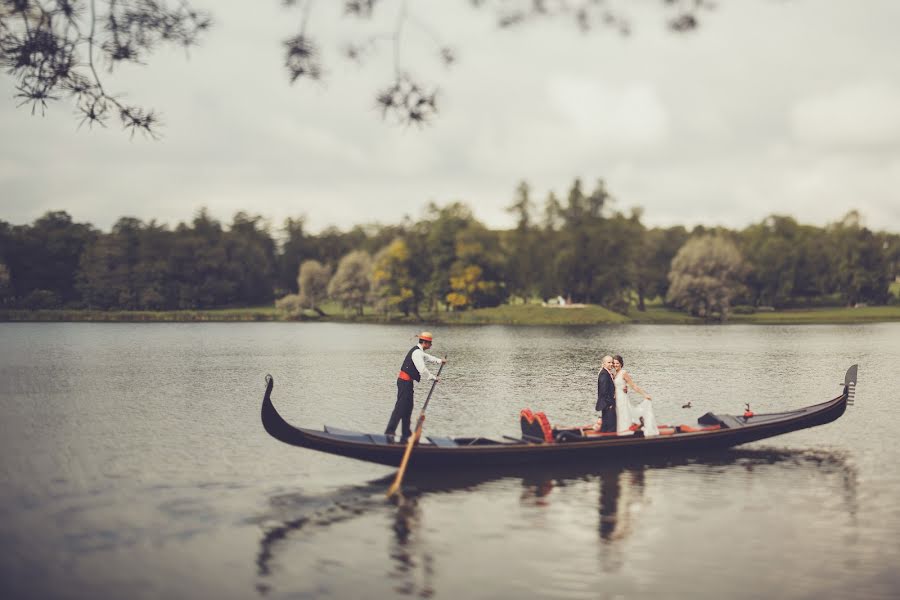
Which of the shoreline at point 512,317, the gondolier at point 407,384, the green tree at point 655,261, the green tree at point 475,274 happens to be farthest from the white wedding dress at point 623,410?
the green tree at point 655,261

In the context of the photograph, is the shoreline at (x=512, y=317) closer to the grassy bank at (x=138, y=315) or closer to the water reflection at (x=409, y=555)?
the grassy bank at (x=138, y=315)

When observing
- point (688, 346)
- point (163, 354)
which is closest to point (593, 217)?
point (688, 346)

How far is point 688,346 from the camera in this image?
61469 mm

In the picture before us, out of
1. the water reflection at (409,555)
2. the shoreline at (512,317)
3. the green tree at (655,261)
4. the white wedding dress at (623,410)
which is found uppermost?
the green tree at (655,261)

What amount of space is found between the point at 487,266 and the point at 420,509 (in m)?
94.7

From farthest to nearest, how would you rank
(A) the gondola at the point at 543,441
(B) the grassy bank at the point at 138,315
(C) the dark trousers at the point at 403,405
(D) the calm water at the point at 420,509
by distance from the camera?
(B) the grassy bank at the point at 138,315, (C) the dark trousers at the point at 403,405, (A) the gondola at the point at 543,441, (D) the calm water at the point at 420,509

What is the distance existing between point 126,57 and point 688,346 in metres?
56.3

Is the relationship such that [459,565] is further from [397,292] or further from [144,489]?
[397,292]

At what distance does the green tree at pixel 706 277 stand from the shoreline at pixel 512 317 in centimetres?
252

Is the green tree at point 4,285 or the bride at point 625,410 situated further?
the green tree at point 4,285

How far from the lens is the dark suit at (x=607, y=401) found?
65.4 feet

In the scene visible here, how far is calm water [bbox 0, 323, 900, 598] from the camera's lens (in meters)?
12.2

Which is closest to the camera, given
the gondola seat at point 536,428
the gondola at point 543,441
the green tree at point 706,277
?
the gondola at point 543,441

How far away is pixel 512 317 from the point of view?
343 ft
